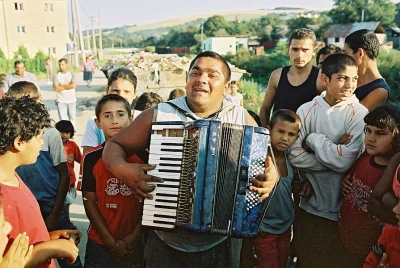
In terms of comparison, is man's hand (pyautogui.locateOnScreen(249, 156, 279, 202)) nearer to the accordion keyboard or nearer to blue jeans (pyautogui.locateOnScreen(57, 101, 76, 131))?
the accordion keyboard

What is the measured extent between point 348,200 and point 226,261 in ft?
3.61

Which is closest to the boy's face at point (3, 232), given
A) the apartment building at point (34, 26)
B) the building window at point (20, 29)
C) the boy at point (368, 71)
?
the boy at point (368, 71)

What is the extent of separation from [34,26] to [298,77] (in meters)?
54.4

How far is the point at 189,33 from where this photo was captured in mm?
97312

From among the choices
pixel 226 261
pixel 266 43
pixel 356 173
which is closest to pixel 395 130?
pixel 356 173

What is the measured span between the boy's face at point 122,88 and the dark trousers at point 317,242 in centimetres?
212

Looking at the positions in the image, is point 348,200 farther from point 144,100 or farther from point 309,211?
point 144,100

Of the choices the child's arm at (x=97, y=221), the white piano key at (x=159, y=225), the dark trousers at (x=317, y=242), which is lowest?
the dark trousers at (x=317, y=242)

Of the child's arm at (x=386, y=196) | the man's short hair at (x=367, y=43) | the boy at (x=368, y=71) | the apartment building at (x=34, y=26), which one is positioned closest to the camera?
the child's arm at (x=386, y=196)

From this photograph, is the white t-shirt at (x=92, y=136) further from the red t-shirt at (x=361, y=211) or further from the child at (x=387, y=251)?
the child at (x=387, y=251)

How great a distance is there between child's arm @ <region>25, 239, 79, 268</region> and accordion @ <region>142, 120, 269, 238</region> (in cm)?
46

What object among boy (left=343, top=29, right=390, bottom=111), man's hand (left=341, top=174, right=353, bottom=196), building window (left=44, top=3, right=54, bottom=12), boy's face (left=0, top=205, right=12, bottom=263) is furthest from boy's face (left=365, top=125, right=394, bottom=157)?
building window (left=44, top=3, right=54, bottom=12)

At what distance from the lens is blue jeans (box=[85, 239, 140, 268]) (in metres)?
2.94

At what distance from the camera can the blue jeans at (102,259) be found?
2943 millimetres
